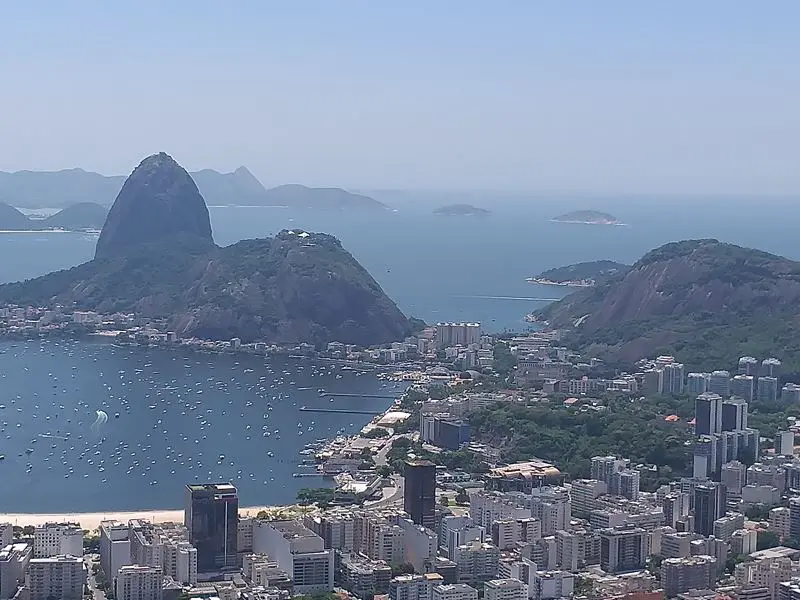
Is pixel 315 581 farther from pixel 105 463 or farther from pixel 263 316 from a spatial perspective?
pixel 263 316

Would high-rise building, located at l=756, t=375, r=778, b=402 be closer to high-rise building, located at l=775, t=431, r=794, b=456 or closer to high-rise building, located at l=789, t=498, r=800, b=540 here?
high-rise building, located at l=775, t=431, r=794, b=456

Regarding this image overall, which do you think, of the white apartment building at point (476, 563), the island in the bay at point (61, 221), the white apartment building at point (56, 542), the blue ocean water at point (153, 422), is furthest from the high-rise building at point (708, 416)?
the island in the bay at point (61, 221)

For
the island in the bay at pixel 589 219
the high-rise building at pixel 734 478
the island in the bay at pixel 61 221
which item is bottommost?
the high-rise building at pixel 734 478

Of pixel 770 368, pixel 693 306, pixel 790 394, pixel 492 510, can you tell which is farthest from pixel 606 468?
pixel 693 306

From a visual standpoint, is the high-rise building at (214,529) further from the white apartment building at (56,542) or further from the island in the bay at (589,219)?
the island in the bay at (589,219)

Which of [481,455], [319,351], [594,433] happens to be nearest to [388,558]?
[481,455]

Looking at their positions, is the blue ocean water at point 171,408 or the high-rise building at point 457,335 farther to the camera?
the high-rise building at point 457,335

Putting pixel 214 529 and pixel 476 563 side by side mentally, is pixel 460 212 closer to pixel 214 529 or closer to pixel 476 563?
pixel 214 529
